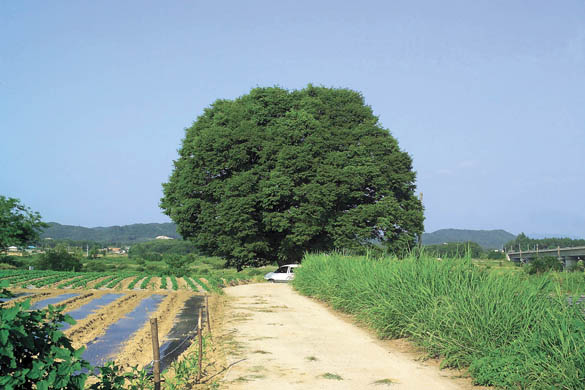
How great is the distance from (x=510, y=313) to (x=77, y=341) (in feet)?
33.0

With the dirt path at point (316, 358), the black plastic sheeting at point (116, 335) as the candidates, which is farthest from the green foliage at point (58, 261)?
the dirt path at point (316, 358)

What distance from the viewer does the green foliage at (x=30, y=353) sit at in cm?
393

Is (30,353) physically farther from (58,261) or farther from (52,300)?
(58,261)

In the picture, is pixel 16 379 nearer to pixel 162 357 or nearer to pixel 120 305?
pixel 162 357

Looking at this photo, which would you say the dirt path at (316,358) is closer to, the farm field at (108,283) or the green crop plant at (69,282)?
the farm field at (108,283)

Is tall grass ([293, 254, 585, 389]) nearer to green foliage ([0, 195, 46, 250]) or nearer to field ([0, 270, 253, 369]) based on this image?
field ([0, 270, 253, 369])

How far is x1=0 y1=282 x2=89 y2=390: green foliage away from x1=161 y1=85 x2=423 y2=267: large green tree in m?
25.9

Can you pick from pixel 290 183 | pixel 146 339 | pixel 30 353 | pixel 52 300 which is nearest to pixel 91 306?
pixel 52 300

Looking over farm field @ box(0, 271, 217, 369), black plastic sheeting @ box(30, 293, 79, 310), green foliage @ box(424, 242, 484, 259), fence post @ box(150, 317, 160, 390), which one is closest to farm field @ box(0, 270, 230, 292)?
farm field @ box(0, 271, 217, 369)

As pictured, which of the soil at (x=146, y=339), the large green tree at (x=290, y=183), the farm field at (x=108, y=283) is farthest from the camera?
the large green tree at (x=290, y=183)

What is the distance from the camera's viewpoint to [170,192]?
35.7 metres

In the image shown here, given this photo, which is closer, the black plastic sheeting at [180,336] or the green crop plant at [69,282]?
the black plastic sheeting at [180,336]

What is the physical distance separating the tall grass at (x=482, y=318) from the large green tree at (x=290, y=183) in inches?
662

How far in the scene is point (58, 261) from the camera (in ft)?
153
